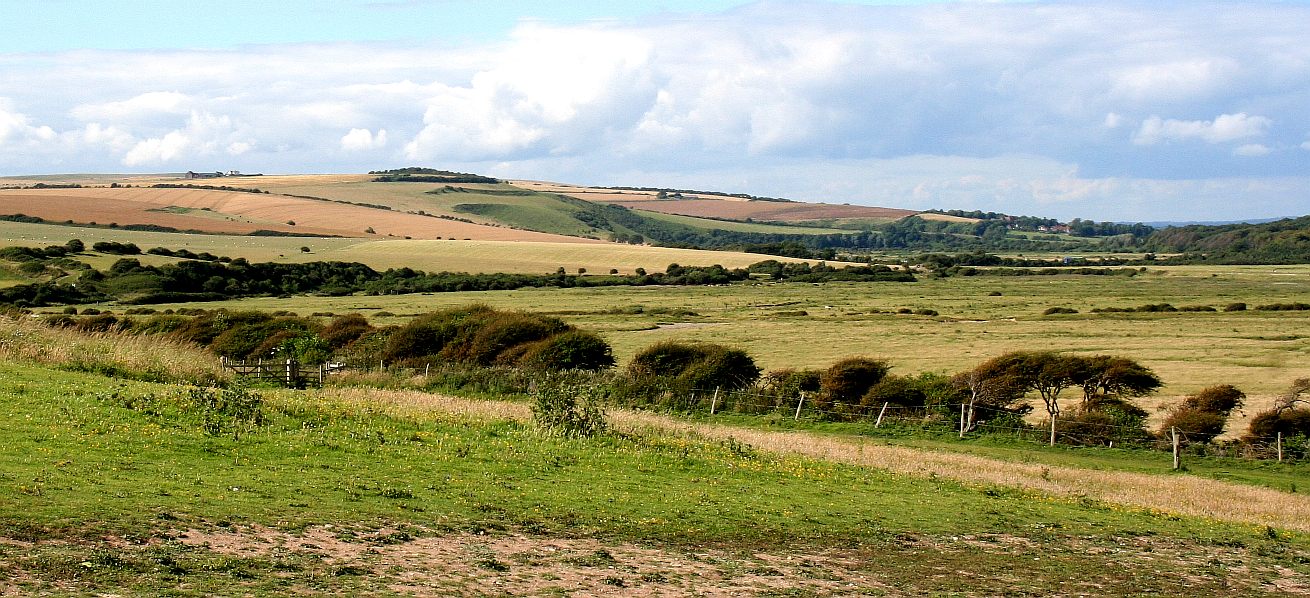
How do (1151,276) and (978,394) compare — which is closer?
(978,394)

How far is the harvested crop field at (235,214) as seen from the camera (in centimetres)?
14757

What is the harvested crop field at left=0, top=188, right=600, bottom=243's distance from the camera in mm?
147575

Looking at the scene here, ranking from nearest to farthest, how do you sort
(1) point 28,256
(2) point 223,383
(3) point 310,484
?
(3) point 310,484 → (2) point 223,383 → (1) point 28,256

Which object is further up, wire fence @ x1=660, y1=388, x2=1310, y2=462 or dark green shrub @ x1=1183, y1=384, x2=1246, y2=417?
dark green shrub @ x1=1183, y1=384, x2=1246, y2=417

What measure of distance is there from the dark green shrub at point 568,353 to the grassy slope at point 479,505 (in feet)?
76.2

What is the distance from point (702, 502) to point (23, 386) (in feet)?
40.8

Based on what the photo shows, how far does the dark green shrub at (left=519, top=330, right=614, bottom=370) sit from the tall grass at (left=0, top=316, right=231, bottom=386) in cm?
1556

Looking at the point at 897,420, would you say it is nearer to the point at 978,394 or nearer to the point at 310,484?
the point at 978,394

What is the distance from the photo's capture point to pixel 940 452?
32.3 meters

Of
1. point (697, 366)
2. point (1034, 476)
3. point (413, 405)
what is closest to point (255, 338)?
point (697, 366)

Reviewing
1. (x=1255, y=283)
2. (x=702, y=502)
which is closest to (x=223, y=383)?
(x=702, y=502)

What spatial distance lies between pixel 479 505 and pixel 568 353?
31.2 m

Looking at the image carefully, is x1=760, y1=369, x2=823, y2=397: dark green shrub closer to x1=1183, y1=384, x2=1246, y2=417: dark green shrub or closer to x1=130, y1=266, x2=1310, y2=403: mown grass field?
x1=130, y1=266, x2=1310, y2=403: mown grass field

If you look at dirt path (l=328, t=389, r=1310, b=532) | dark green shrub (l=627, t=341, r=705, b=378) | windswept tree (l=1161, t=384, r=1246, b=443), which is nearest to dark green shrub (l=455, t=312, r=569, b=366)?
dark green shrub (l=627, t=341, r=705, b=378)
